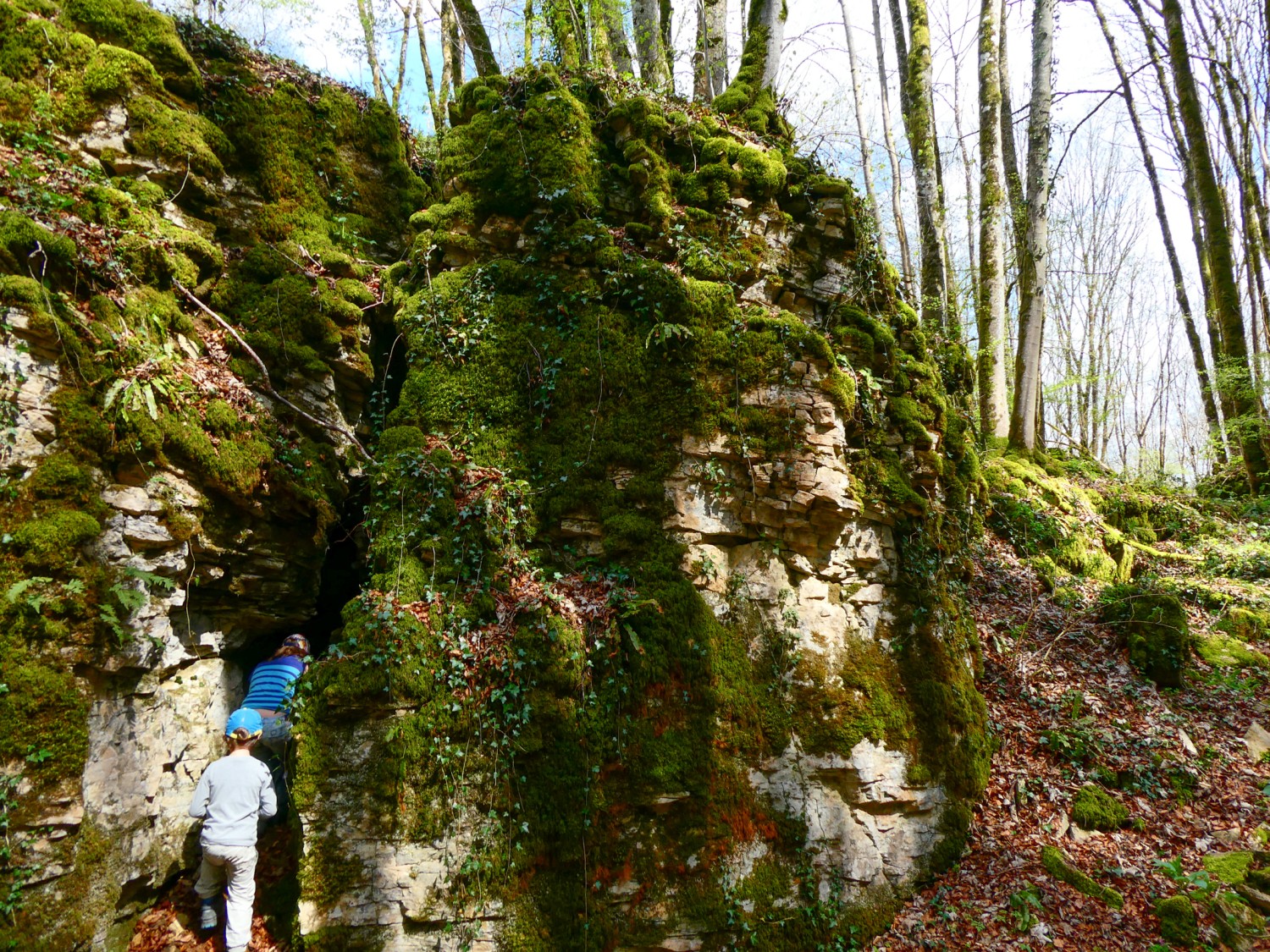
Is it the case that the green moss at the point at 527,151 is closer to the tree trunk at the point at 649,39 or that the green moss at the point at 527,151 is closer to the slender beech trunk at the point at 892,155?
the tree trunk at the point at 649,39

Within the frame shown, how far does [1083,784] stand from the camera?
6117 millimetres

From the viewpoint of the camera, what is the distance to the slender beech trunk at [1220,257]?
36.4 ft

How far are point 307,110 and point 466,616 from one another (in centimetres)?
655

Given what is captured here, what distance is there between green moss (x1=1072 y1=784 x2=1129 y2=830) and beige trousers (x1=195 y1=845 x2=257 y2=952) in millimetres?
7402

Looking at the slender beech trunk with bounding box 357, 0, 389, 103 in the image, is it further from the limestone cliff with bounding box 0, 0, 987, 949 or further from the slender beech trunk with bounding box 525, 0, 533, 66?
the limestone cliff with bounding box 0, 0, 987, 949

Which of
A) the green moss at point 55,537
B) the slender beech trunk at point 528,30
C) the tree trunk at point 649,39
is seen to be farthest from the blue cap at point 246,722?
the slender beech trunk at point 528,30

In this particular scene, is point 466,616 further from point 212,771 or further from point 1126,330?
point 1126,330

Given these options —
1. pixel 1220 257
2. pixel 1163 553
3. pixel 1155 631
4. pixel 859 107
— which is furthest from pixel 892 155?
pixel 1155 631

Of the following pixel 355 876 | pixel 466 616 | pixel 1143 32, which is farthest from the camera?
pixel 1143 32

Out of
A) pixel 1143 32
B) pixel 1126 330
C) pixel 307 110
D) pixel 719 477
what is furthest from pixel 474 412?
pixel 1126 330

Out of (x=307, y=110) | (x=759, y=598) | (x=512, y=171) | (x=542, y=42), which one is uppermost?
(x=542, y=42)

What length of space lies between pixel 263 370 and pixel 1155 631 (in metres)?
10.9

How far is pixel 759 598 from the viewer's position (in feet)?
19.0

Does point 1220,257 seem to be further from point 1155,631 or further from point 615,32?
point 615,32
